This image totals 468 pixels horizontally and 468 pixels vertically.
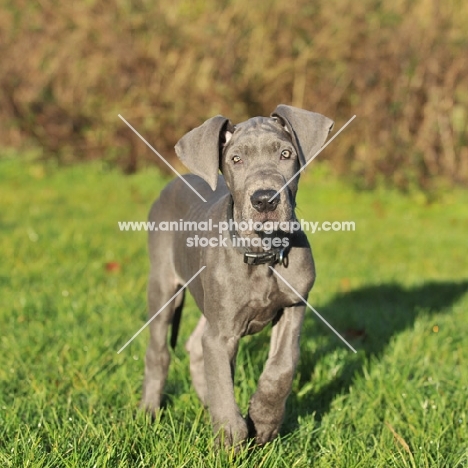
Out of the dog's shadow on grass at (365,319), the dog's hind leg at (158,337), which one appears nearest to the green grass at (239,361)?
the dog's shadow on grass at (365,319)

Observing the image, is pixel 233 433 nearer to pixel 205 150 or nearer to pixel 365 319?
pixel 205 150

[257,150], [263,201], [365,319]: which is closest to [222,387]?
[263,201]

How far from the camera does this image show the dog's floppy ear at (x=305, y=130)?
3723mm

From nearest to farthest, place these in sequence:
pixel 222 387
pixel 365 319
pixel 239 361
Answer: pixel 222 387 < pixel 239 361 < pixel 365 319

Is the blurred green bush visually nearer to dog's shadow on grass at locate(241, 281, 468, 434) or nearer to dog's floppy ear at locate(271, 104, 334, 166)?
dog's shadow on grass at locate(241, 281, 468, 434)

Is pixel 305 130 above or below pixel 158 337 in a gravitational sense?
above

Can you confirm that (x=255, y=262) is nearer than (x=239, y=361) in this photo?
Yes

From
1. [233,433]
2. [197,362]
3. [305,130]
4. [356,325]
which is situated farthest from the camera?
[356,325]

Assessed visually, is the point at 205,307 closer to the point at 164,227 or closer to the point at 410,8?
the point at 164,227

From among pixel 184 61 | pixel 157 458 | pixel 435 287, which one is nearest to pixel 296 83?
pixel 184 61

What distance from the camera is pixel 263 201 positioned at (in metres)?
3.49

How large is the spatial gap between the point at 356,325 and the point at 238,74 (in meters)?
8.15

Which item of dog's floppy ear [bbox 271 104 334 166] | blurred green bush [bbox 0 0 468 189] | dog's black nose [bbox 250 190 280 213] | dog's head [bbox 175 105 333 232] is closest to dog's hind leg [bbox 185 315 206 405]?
dog's head [bbox 175 105 333 232]

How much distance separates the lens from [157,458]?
325 cm
